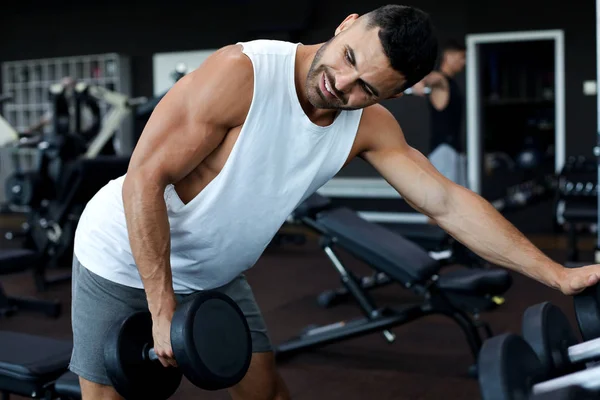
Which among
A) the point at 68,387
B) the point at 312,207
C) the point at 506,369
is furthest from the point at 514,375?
the point at 312,207

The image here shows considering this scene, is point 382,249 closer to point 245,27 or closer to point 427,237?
point 427,237

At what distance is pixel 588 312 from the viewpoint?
47.9 inches

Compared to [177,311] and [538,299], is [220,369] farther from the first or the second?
[538,299]

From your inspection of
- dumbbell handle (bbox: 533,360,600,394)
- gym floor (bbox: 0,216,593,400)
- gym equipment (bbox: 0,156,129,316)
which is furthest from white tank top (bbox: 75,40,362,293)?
gym equipment (bbox: 0,156,129,316)

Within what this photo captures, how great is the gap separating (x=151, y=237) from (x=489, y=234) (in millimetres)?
619

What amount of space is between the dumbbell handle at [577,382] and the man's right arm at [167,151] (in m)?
0.58

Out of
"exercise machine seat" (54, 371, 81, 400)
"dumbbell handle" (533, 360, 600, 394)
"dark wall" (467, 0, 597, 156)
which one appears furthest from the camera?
"dark wall" (467, 0, 597, 156)

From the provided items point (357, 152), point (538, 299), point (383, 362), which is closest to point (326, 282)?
point (538, 299)

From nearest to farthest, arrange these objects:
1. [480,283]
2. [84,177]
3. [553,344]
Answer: [553,344], [480,283], [84,177]

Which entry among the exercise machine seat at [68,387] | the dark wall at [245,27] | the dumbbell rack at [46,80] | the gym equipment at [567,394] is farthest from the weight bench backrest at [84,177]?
the gym equipment at [567,394]

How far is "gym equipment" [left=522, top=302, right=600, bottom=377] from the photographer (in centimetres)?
102

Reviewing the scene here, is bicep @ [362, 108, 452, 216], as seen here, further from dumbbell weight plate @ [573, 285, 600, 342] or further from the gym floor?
the gym floor

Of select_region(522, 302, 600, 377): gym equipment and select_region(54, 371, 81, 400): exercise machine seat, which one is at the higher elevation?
select_region(522, 302, 600, 377): gym equipment

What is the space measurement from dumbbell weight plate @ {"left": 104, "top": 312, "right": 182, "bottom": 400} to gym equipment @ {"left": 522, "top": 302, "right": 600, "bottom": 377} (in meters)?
0.64
